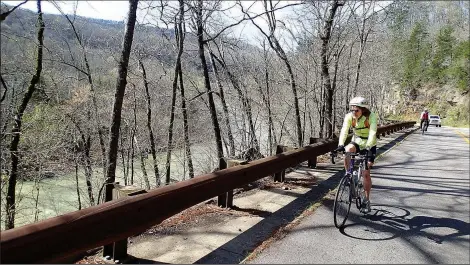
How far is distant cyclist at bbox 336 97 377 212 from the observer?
213 inches

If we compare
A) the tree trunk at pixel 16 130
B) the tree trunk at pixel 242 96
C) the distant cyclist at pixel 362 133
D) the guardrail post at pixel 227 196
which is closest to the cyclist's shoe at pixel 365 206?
the distant cyclist at pixel 362 133

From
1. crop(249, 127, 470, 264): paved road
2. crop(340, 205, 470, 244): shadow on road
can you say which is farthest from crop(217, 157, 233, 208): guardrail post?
crop(340, 205, 470, 244): shadow on road

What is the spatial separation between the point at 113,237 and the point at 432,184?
7456 mm

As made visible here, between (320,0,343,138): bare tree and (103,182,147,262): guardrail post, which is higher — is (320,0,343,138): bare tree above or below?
above

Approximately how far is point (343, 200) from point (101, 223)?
3.43 metres

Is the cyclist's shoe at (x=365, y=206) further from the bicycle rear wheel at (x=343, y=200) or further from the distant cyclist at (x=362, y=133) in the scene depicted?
the bicycle rear wheel at (x=343, y=200)

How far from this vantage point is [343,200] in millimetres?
5219

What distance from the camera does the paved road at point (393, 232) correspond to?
4.01 m

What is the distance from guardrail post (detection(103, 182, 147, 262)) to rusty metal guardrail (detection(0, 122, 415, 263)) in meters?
0.11

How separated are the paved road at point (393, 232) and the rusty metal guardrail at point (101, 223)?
1081 millimetres

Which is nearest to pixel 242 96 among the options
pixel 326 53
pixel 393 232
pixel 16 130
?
pixel 326 53

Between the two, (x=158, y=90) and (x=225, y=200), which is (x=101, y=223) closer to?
(x=225, y=200)

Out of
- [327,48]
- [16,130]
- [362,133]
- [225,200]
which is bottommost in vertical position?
[225,200]

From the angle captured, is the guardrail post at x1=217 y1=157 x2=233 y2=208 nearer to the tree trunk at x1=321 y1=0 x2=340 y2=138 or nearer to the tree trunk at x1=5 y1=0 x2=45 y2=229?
the tree trunk at x1=5 y1=0 x2=45 y2=229
